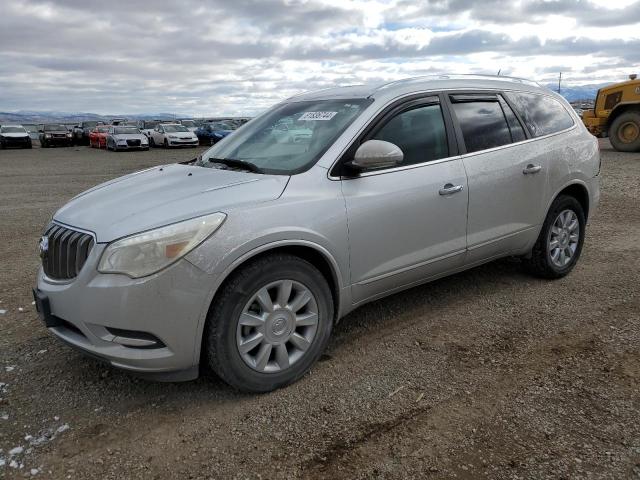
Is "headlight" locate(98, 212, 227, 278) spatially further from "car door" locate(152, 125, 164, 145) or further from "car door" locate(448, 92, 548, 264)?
"car door" locate(152, 125, 164, 145)

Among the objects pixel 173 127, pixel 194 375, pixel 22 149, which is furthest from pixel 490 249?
pixel 22 149

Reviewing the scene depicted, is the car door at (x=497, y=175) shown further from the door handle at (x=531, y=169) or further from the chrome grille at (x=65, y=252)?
the chrome grille at (x=65, y=252)

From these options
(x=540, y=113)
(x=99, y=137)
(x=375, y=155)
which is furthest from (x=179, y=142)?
(x=375, y=155)

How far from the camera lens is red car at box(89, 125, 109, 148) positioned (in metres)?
32.5

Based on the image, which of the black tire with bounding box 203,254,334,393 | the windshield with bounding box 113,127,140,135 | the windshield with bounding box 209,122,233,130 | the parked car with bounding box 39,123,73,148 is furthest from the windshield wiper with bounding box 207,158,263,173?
the parked car with bounding box 39,123,73,148

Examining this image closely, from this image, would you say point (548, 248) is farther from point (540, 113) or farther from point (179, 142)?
point (179, 142)

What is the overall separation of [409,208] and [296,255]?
885 millimetres

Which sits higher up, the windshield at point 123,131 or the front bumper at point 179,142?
the windshield at point 123,131

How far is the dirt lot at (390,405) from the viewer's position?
253cm

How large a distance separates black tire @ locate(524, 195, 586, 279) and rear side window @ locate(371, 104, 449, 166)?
1.43 meters

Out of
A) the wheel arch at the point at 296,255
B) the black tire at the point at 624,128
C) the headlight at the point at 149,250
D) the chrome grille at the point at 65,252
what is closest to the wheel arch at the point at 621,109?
the black tire at the point at 624,128

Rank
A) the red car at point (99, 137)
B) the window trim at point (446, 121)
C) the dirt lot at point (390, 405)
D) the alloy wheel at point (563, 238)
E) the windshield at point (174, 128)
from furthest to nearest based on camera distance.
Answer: the red car at point (99, 137) < the windshield at point (174, 128) < the alloy wheel at point (563, 238) < the window trim at point (446, 121) < the dirt lot at point (390, 405)

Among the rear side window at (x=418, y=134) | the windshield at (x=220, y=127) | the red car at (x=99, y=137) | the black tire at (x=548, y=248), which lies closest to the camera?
the rear side window at (x=418, y=134)

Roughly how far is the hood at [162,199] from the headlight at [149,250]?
0.17 ft
